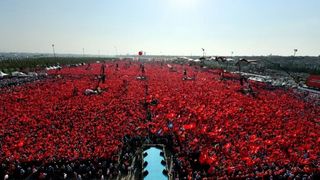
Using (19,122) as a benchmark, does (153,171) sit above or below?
below

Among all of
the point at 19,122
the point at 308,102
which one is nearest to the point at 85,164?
the point at 19,122

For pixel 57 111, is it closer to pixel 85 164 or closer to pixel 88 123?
pixel 88 123

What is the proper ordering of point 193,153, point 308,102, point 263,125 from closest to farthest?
point 193,153 < point 263,125 < point 308,102

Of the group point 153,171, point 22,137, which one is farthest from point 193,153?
point 22,137

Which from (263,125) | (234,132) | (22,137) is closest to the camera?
(22,137)

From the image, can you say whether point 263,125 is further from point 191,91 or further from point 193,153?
point 191,91

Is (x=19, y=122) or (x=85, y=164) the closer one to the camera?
(x=85, y=164)
